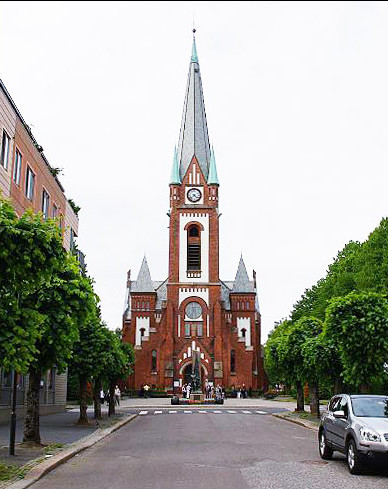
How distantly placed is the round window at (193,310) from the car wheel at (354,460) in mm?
62996

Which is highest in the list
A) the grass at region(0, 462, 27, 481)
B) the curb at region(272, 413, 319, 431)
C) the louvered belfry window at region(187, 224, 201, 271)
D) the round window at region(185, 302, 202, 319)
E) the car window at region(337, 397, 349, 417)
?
the louvered belfry window at region(187, 224, 201, 271)

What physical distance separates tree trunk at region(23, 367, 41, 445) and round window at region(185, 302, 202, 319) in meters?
58.1

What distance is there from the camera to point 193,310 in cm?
7656

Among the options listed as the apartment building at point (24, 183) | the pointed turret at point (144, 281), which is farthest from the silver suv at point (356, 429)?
the pointed turret at point (144, 281)

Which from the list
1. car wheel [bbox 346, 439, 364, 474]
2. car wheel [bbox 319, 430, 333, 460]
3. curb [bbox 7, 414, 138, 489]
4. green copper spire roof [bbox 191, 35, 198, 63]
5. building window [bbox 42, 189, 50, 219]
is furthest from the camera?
green copper spire roof [bbox 191, 35, 198, 63]

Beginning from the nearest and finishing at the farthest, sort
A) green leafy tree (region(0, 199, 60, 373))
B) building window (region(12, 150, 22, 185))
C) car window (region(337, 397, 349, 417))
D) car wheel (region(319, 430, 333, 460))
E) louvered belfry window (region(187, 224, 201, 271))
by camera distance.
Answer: green leafy tree (region(0, 199, 60, 373)) → car window (region(337, 397, 349, 417)) → car wheel (region(319, 430, 333, 460)) → building window (region(12, 150, 22, 185)) → louvered belfry window (region(187, 224, 201, 271))

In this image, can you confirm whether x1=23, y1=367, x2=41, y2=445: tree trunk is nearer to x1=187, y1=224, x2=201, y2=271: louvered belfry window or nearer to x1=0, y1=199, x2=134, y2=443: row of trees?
x1=0, y1=199, x2=134, y2=443: row of trees

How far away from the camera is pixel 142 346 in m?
77.9

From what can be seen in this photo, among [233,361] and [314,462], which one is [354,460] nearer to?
[314,462]

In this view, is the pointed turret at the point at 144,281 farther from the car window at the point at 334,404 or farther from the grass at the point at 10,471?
the grass at the point at 10,471

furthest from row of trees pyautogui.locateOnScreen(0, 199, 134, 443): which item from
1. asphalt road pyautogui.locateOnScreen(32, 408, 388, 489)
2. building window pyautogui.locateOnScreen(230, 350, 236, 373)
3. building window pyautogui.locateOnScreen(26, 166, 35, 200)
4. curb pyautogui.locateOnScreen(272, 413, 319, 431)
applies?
building window pyautogui.locateOnScreen(230, 350, 236, 373)

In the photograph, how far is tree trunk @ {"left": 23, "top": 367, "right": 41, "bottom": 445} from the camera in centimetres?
1764

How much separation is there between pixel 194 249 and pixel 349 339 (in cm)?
5669

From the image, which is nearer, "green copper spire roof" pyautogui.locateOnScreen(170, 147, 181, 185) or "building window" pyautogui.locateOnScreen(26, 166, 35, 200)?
"building window" pyautogui.locateOnScreen(26, 166, 35, 200)
